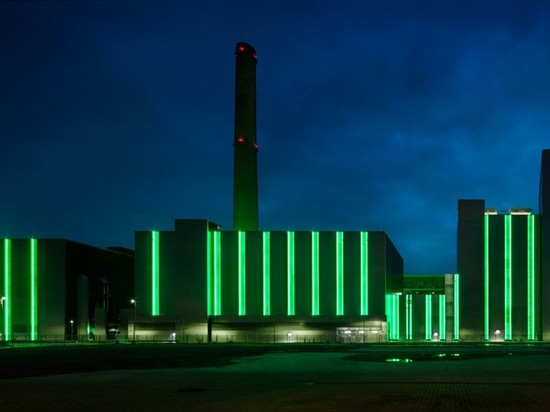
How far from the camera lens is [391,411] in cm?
1984

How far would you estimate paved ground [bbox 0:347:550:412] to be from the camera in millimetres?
21438

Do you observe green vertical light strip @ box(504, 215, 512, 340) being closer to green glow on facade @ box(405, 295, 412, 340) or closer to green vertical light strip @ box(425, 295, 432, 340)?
green vertical light strip @ box(425, 295, 432, 340)

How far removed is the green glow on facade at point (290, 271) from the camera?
83625 millimetres

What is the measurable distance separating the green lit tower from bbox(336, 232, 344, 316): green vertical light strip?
35.0 ft

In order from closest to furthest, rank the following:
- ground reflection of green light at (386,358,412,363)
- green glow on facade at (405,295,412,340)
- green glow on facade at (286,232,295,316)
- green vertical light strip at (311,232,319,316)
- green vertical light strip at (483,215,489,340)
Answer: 1. ground reflection of green light at (386,358,412,363)
2. green vertical light strip at (311,232,319,316)
3. green glow on facade at (286,232,295,316)
4. green vertical light strip at (483,215,489,340)
5. green glow on facade at (405,295,412,340)

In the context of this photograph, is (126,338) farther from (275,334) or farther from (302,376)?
(302,376)

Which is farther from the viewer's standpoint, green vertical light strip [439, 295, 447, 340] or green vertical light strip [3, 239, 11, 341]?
green vertical light strip [439, 295, 447, 340]

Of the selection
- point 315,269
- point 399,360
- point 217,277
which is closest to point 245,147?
point 217,277

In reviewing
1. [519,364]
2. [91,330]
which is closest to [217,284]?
[91,330]

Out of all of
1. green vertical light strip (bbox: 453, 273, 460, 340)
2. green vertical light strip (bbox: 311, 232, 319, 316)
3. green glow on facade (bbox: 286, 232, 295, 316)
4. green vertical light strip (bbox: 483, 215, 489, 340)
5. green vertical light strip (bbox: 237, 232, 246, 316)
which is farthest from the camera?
green vertical light strip (bbox: 453, 273, 460, 340)

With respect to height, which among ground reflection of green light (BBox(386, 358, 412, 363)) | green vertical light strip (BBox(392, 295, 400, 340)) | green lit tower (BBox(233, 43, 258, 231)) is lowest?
green vertical light strip (BBox(392, 295, 400, 340))

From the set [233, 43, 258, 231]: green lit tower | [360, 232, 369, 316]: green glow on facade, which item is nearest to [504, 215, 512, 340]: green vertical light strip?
[360, 232, 369, 316]: green glow on facade

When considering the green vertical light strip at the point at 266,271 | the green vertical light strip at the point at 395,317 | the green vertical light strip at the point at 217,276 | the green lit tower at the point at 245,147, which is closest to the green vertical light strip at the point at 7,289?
the green vertical light strip at the point at 217,276

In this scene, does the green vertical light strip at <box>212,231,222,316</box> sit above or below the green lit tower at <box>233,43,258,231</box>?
below
